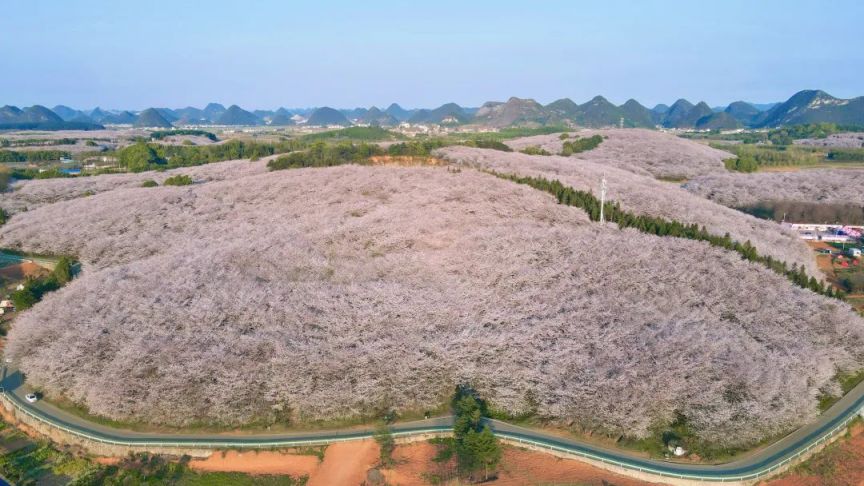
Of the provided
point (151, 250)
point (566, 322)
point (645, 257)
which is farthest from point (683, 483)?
point (151, 250)

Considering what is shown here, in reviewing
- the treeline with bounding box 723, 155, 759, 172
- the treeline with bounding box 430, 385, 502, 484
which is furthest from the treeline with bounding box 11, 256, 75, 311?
the treeline with bounding box 723, 155, 759, 172

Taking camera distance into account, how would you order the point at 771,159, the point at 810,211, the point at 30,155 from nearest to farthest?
the point at 810,211 < the point at 771,159 < the point at 30,155

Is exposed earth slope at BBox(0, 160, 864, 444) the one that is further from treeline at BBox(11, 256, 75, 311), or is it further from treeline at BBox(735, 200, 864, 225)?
treeline at BBox(735, 200, 864, 225)

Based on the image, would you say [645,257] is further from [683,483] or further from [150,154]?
[150,154]

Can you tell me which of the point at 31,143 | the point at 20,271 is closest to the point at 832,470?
the point at 20,271

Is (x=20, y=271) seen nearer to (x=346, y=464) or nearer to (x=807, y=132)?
(x=346, y=464)

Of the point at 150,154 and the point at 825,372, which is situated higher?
the point at 150,154
